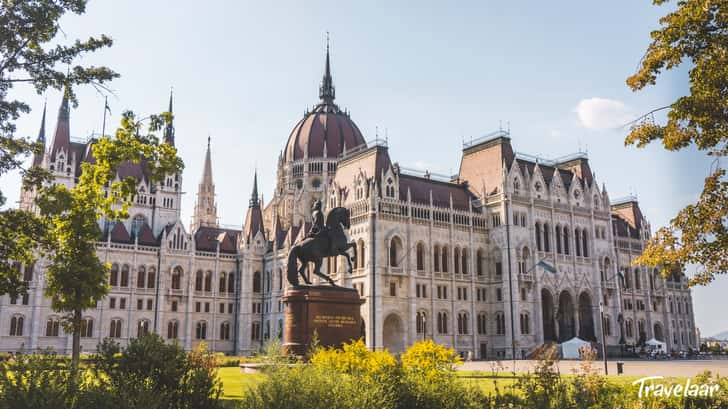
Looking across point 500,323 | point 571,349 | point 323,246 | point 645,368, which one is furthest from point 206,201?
point 323,246

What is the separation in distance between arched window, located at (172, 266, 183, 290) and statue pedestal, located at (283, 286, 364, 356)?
55.0 meters

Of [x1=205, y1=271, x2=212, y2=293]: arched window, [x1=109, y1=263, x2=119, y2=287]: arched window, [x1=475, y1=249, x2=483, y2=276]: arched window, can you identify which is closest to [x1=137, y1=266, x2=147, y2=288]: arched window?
[x1=109, y1=263, x2=119, y2=287]: arched window

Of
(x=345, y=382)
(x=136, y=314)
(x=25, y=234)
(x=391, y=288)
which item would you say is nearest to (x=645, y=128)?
(x=345, y=382)

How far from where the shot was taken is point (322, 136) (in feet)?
308

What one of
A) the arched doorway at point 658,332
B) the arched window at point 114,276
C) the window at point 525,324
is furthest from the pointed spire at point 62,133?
the arched doorway at point 658,332

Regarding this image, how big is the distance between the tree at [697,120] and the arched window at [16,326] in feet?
221

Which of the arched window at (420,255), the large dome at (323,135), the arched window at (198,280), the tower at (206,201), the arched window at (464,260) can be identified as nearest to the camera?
the arched window at (420,255)

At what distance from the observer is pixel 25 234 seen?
70.3ft

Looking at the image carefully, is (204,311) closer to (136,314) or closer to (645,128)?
(136,314)

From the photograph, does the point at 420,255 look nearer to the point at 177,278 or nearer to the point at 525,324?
the point at 525,324

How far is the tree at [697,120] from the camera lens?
1772 centimetres

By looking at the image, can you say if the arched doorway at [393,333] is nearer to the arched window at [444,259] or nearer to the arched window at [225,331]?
the arched window at [444,259]

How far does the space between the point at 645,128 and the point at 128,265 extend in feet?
218

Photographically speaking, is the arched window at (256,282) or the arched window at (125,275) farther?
the arched window at (256,282)
